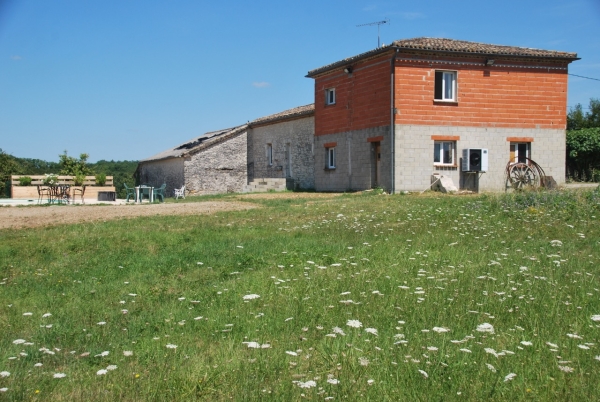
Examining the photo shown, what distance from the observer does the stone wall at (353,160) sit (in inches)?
982

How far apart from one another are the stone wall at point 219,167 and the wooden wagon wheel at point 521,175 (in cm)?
1766

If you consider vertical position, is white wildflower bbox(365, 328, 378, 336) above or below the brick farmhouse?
below

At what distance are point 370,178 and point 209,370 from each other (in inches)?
888

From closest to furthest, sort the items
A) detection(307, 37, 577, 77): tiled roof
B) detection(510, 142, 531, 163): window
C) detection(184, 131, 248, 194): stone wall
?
detection(307, 37, 577, 77): tiled roof → detection(510, 142, 531, 163): window → detection(184, 131, 248, 194): stone wall

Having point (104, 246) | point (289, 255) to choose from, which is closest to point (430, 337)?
point (289, 255)

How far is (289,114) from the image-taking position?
1342 inches

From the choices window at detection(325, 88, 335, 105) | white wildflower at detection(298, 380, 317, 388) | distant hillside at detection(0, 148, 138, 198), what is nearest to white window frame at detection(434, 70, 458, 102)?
window at detection(325, 88, 335, 105)

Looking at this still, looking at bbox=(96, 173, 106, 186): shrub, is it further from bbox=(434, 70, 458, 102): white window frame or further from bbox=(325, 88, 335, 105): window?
bbox=(434, 70, 458, 102): white window frame

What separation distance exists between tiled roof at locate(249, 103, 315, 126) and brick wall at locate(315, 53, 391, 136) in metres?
1.84

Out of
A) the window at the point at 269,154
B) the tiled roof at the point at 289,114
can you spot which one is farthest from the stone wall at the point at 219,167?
the window at the point at 269,154

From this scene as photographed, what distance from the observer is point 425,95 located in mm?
24406

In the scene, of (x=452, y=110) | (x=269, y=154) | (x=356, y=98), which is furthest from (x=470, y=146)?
(x=269, y=154)

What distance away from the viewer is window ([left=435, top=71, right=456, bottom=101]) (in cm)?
2472

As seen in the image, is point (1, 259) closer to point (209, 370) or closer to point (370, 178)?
point (209, 370)
